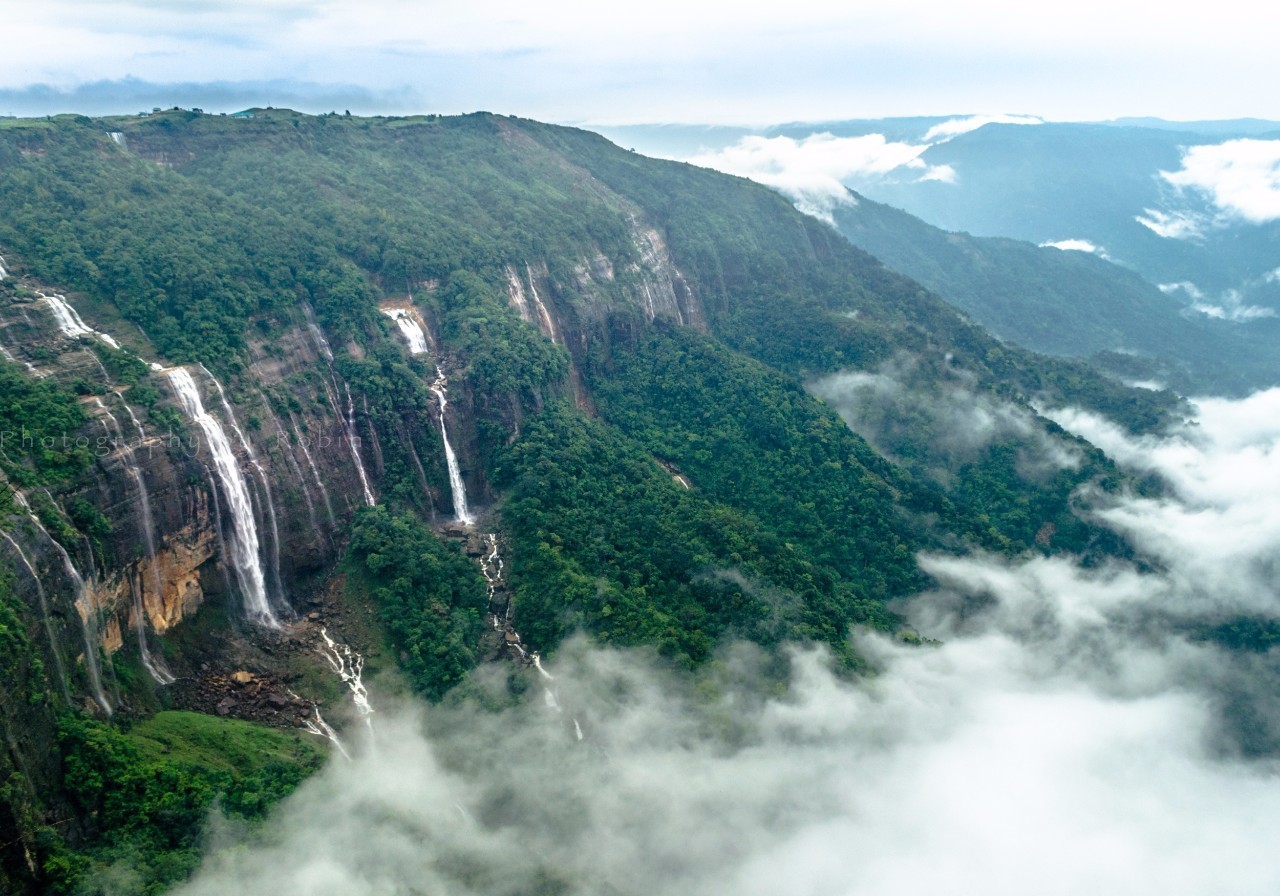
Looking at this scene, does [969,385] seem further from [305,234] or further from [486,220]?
[305,234]

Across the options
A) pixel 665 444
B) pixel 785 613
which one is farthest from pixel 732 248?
pixel 785 613

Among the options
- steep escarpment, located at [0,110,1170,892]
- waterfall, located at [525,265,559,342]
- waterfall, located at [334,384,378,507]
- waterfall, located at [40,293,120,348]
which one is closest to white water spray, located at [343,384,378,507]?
waterfall, located at [334,384,378,507]

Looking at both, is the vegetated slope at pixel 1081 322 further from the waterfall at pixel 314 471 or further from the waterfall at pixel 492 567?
the waterfall at pixel 314 471

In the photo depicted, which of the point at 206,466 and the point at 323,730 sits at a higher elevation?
the point at 206,466

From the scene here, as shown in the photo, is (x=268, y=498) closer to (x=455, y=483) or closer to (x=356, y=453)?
(x=356, y=453)

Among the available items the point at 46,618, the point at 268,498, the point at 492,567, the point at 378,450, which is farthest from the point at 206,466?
the point at 492,567

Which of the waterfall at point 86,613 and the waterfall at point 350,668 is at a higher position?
the waterfall at point 86,613

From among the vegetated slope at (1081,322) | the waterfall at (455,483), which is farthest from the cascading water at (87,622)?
the vegetated slope at (1081,322)
